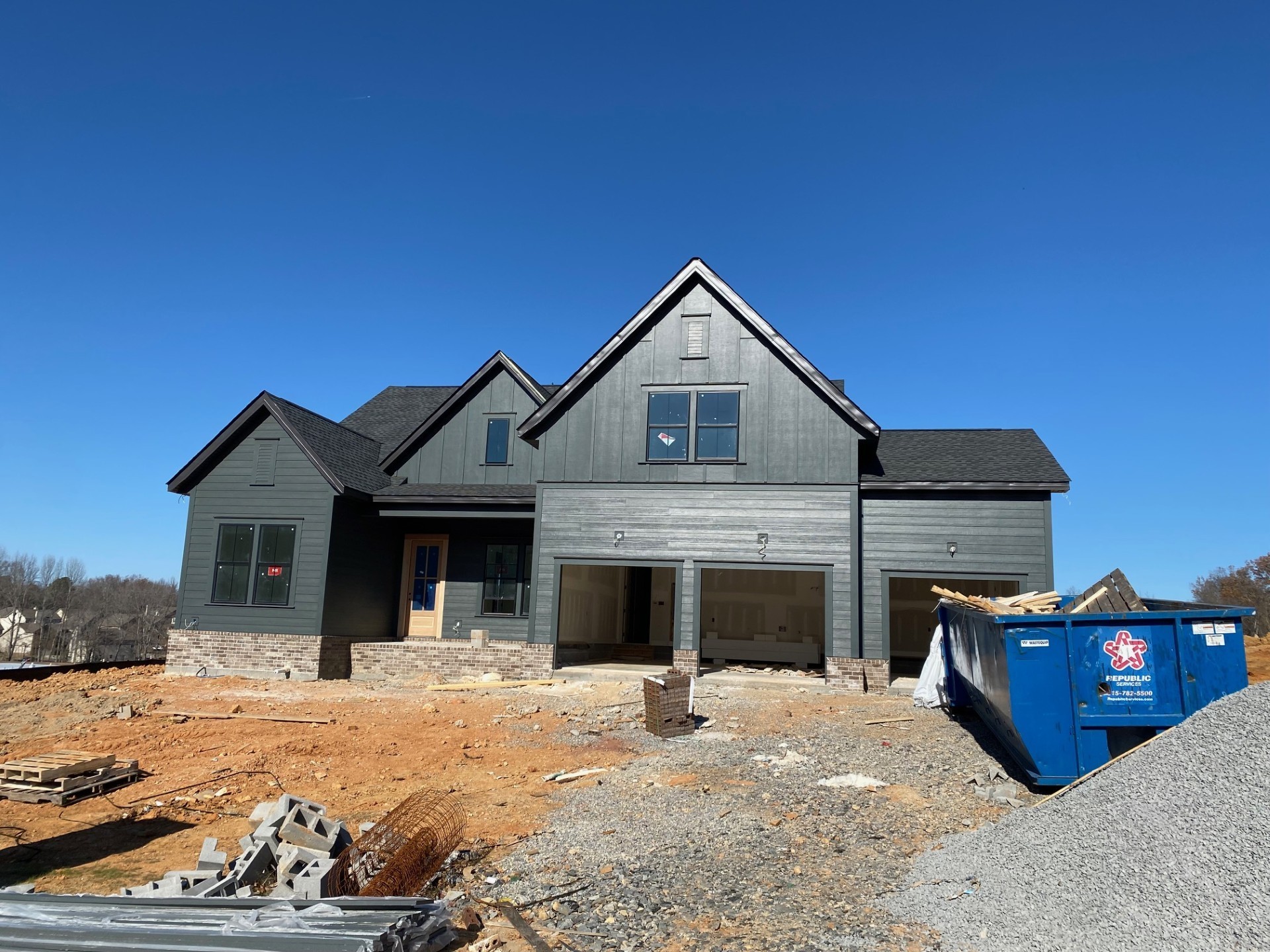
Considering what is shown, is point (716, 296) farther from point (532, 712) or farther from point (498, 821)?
point (498, 821)

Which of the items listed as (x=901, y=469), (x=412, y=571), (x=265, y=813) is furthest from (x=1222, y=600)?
(x=265, y=813)

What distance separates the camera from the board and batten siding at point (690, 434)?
1745cm

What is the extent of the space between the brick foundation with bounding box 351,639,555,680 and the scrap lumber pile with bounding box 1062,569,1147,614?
449 inches

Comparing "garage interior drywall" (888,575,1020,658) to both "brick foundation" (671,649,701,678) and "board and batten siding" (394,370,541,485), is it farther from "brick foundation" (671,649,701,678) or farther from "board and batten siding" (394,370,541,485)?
"board and batten siding" (394,370,541,485)

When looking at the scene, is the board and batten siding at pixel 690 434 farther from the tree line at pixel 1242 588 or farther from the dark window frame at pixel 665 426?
the tree line at pixel 1242 588

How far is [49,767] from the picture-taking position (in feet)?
29.6

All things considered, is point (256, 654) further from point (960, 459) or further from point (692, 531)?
point (960, 459)

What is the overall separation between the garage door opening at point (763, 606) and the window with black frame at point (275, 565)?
11.0 meters

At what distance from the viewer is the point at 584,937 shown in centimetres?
522

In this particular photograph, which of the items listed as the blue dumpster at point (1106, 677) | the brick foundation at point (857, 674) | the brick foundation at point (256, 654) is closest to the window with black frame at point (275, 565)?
the brick foundation at point (256, 654)

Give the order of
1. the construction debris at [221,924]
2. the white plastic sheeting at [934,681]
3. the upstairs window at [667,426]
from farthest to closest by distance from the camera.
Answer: the upstairs window at [667,426], the white plastic sheeting at [934,681], the construction debris at [221,924]

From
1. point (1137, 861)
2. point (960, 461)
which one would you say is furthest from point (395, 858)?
point (960, 461)

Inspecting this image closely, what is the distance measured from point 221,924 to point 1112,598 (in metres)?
9.38

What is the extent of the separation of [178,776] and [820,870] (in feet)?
26.2
